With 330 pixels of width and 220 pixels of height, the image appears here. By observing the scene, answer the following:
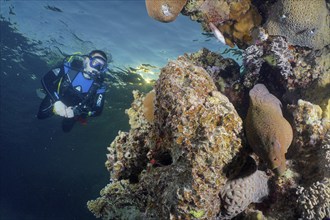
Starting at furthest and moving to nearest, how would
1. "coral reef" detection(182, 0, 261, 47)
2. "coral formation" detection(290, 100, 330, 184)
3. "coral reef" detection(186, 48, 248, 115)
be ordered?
1. "coral reef" detection(182, 0, 261, 47)
2. "coral reef" detection(186, 48, 248, 115)
3. "coral formation" detection(290, 100, 330, 184)

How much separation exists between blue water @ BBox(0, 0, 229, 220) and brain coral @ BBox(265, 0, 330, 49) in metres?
5.48

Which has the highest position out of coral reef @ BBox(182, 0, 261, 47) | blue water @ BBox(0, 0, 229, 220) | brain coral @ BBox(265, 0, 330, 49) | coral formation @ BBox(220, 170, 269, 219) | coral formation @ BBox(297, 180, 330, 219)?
brain coral @ BBox(265, 0, 330, 49)

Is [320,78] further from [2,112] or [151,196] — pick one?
[2,112]

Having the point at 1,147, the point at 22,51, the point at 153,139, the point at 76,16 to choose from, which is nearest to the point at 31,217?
the point at 1,147

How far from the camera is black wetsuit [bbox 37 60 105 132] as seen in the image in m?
10.8

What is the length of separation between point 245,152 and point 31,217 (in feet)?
151

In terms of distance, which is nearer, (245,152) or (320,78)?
(245,152)

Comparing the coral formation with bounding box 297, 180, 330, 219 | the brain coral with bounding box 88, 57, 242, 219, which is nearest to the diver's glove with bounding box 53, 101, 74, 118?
the brain coral with bounding box 88, 57, 242, 219

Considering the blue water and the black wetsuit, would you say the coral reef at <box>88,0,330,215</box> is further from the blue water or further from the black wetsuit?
the black wetsuit

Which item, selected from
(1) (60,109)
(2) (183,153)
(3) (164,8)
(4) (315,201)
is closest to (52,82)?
(1) (60,109)

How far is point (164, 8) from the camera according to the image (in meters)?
5.10

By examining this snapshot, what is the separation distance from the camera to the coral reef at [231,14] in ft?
18.4

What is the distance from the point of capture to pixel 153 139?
391 centimetres

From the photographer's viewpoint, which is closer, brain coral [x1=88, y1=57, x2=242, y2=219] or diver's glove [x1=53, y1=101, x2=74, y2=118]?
brain coral [x1=88, y1=57, x2=242, y2=219]
